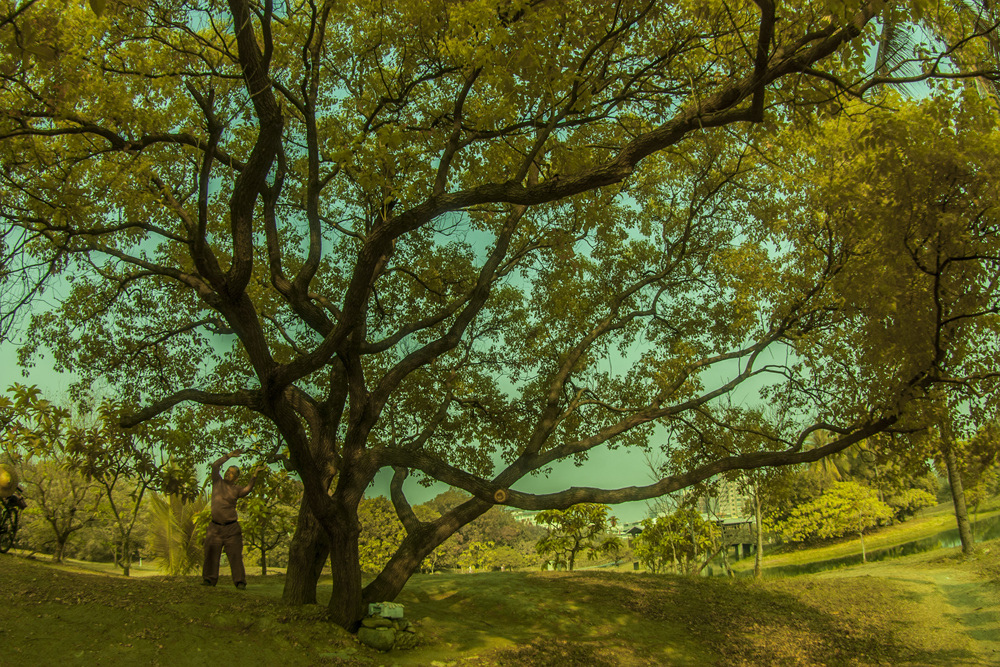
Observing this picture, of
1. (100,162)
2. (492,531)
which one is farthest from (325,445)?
(492,531)

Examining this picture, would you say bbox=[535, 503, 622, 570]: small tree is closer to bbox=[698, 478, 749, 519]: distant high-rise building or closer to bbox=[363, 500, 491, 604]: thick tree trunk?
bbox=[698, 478, 749, 519]: distant high-rise building

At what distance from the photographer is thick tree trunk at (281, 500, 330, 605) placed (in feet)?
25.5

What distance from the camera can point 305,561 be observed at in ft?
25.8

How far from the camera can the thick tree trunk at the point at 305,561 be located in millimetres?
7777

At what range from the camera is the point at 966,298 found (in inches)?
268

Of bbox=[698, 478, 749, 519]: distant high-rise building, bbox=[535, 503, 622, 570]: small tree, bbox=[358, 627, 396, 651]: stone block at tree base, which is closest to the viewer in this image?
bbox=[358, 627, 396, 651]: stone block at tree base

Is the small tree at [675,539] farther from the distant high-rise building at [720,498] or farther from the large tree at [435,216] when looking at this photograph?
the large tree at [435,216]

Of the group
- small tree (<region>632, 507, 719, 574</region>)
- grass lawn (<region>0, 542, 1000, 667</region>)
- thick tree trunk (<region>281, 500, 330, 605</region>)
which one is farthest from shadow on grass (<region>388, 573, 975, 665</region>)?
small tree (<region>632, 507, 719, 574</region>)

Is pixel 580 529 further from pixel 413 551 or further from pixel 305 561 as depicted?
pixel 305 561

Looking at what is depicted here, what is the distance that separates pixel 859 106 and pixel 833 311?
10.0 feet

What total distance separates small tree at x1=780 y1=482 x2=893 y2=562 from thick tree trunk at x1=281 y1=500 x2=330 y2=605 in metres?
16.6

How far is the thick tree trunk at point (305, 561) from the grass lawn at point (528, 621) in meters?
0.27

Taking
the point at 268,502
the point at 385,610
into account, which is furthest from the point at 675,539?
the point at 268,502

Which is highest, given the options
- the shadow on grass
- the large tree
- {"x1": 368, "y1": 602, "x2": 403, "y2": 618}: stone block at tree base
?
the large tree
